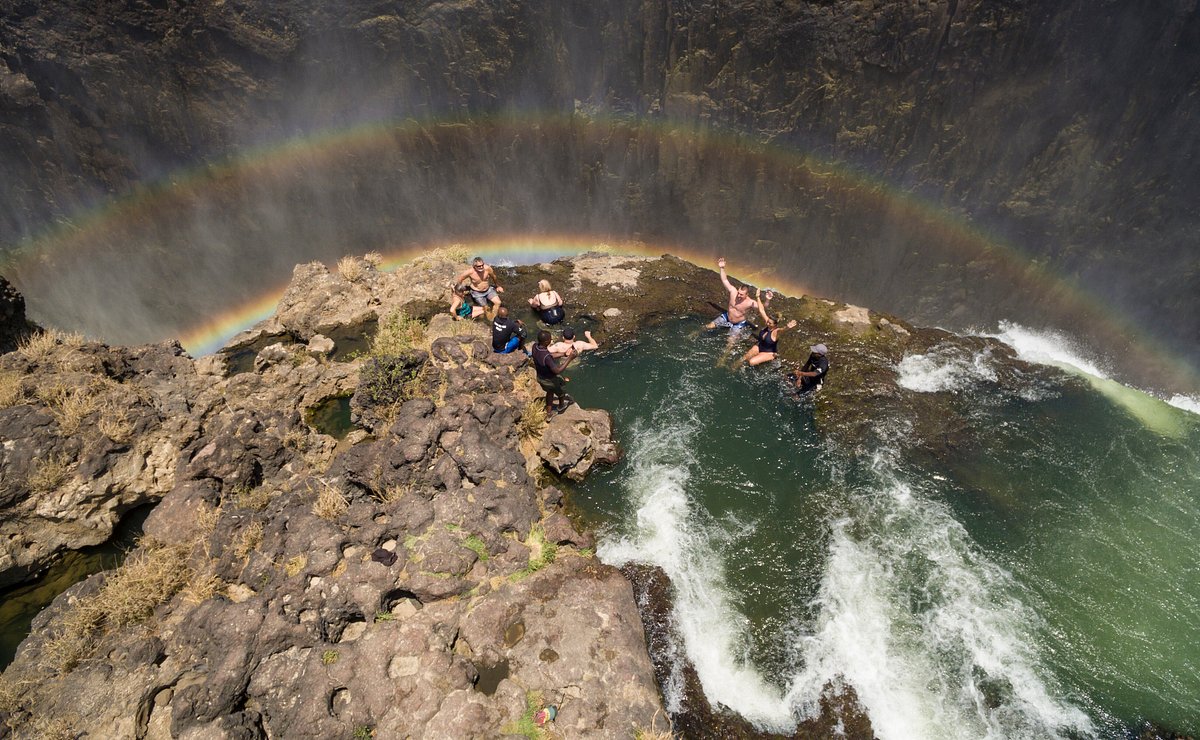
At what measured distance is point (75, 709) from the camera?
4621 millimetres

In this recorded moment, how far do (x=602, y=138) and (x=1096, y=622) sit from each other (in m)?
16.3

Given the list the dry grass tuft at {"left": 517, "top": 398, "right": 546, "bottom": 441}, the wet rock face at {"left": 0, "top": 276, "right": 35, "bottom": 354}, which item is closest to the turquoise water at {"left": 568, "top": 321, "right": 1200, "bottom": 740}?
the dry grass tuft at {"left": 517, "top": 398, "right": 546, "bottom": 441}

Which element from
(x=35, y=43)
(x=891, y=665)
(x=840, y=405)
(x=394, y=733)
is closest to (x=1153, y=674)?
(x=891, y=665)

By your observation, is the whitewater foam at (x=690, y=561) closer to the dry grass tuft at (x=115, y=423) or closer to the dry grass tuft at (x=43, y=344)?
the dry grass tuft at (x=115, y=423)

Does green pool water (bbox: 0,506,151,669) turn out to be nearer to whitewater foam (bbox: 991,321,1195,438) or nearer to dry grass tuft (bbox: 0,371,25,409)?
dry grass tuft (bbox: 0,371,25,409)

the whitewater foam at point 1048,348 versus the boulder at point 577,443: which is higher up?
the boulder at point 577,443

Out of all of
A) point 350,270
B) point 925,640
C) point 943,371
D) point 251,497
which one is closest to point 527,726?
point 251,497

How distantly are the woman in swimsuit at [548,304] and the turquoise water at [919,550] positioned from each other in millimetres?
1418

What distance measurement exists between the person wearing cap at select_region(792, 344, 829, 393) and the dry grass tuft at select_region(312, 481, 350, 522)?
7631 mm

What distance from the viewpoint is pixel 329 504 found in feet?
20.5

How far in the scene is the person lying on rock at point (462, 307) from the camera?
10297 millimetres

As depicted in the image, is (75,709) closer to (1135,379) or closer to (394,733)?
(394,733)

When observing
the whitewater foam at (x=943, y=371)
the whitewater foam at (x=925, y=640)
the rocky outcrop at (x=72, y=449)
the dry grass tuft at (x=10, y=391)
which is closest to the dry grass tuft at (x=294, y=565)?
the rocky outcrop at (x=72, y=449)

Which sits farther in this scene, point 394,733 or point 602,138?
point 602,138
